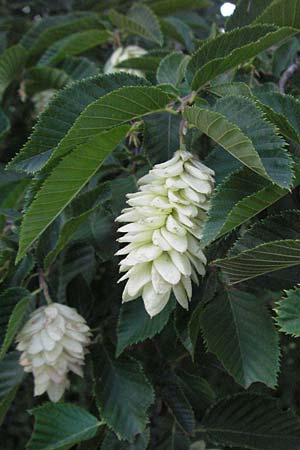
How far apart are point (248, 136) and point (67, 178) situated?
0.30 metres

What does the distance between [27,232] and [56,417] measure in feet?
1.63

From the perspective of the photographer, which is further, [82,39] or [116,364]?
[82,39]

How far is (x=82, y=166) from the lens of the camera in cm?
107

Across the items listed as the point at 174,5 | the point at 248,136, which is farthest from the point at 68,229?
the point at 174,5

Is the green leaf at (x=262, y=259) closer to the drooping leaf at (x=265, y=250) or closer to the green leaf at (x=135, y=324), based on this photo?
the drooping leaf at (x=265, y=250)

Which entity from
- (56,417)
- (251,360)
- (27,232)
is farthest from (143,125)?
(56,417)

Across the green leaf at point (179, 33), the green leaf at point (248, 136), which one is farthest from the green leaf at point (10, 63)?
the green leaf at point (248, 136)

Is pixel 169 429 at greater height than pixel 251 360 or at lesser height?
lesser

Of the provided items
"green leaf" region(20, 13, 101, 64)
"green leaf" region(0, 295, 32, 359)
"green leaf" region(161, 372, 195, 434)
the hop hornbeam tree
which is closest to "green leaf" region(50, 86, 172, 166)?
the hop hornbeam tree

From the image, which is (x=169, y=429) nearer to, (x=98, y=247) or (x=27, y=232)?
(x=98, y=247)

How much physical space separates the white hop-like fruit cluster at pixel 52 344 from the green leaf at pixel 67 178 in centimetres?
29

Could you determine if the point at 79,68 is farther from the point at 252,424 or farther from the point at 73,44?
the point at 252,424

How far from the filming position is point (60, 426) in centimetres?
138

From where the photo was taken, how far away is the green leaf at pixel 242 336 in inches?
46.5
